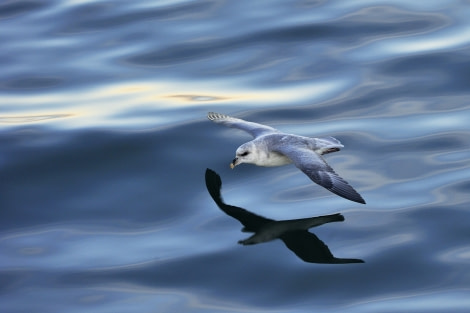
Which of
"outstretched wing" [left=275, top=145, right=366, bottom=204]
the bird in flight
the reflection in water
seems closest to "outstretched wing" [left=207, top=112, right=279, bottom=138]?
the bird in flight

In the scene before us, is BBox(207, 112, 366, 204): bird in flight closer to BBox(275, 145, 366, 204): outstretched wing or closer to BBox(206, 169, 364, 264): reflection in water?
BBox(275, 145, 366, 204): outstretched wing

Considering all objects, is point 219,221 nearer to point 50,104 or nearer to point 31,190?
point 31,190

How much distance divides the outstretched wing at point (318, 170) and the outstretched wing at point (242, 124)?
0.73 metres

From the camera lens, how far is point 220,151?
35.9 ft

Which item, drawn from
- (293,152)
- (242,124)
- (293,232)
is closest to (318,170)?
(293,152)

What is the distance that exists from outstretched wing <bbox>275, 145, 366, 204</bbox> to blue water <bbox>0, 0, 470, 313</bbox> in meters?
0.34

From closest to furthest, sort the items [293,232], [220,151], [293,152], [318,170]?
[293,232]
[318,170]
[293,152]
[220,151]

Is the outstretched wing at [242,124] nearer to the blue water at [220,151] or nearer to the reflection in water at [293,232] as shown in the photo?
the blue water at [220,151]

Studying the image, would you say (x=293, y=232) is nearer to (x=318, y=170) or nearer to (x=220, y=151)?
(x=318, y=170)

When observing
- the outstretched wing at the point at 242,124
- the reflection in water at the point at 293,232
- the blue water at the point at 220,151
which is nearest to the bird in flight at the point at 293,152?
the outstretched wing at the point at 242,124

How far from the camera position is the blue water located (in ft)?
28.0

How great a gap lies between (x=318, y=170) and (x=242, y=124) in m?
1.77

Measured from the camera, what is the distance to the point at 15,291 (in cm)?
866

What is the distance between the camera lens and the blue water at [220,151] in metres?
8.52
